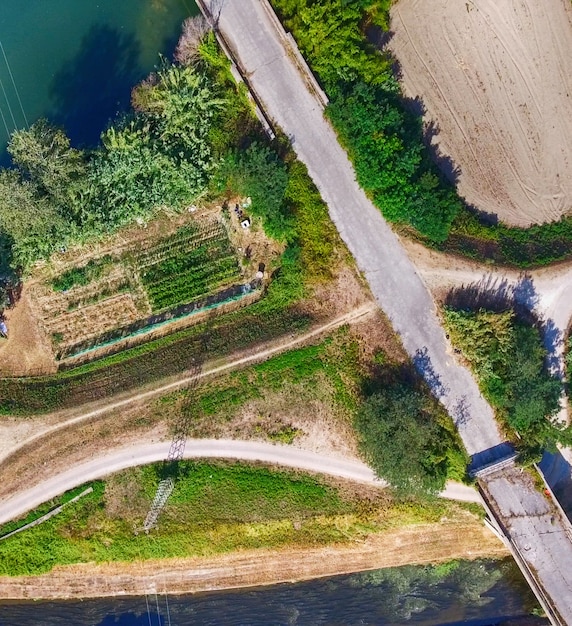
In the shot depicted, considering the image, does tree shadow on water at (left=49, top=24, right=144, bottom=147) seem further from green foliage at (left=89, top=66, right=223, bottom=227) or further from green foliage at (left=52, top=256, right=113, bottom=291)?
green foliage at (left=52, top=256, right=113, bottom=291)

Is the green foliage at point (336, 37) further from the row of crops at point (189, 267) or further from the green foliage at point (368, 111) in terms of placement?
the row of crops at point (189, 267)

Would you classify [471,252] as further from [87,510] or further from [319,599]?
[87,510]

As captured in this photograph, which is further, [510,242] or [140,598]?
[140,598]

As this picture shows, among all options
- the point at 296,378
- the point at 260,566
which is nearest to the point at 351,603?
the point at 260,566

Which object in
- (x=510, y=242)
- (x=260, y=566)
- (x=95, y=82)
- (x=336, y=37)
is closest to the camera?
(x=336, y=37)

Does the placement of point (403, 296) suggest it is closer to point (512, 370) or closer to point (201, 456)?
point (512, 370)

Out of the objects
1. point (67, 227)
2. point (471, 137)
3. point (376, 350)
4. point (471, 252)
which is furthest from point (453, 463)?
point (67, 227)
